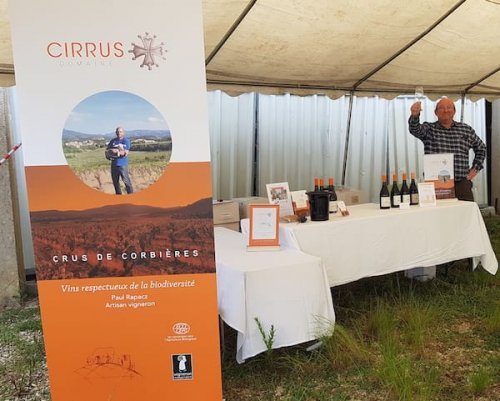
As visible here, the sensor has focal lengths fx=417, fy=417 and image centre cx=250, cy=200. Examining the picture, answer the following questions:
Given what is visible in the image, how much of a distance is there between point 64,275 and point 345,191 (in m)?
2.95

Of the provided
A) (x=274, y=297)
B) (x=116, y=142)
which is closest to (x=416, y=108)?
(x=274, y=297)

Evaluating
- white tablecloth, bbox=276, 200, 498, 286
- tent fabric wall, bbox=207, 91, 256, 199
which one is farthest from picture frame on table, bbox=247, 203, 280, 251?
tent fabric wall, bbox=207, 91, 256, 199

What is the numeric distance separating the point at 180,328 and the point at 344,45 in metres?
2.57

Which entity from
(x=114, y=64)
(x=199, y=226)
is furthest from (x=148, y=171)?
(x=114, y=64)

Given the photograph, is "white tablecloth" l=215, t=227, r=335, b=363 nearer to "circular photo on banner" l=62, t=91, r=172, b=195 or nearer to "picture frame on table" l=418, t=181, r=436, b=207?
"circular photo on banner" l=62, t=91, r=172, b=195

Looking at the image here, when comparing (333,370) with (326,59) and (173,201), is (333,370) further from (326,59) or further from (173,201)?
(326,59)

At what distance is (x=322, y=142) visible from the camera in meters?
4.89

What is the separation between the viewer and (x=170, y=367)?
1.55 meters

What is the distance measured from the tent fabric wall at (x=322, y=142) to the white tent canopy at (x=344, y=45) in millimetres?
645

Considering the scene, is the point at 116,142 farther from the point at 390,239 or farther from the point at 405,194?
the point at 405,194

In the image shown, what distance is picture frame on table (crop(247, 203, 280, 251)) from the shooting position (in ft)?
7.58

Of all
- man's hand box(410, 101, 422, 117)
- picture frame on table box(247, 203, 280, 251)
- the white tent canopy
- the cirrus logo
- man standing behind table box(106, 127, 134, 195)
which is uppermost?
the white tent canopy

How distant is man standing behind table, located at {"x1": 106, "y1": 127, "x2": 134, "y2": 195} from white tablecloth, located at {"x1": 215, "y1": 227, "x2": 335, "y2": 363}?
0.75m

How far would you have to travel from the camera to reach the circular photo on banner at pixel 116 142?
1.42m
